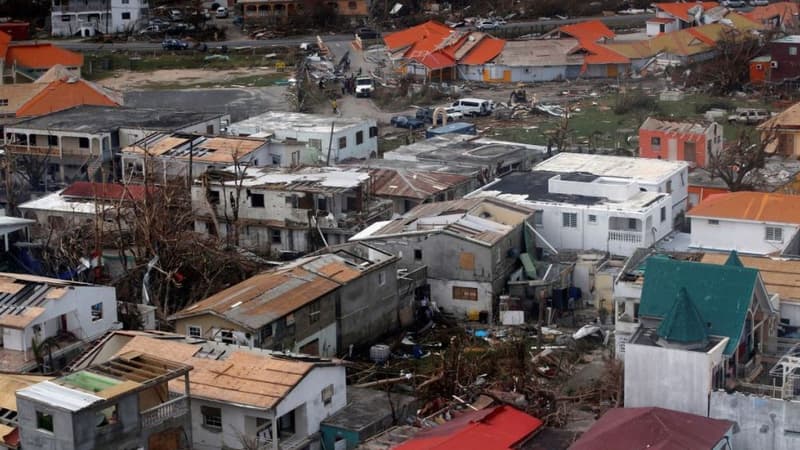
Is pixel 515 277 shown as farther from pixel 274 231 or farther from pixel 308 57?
pixel 308 57

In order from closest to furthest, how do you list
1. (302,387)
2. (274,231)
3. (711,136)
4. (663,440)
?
(663,440), (302,387), (274,231), (711,136)

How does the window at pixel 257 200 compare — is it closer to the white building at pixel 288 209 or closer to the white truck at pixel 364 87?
the white building at pixel 288 209

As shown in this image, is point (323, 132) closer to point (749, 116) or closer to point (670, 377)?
point (749, 116)

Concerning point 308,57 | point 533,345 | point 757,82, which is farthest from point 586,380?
point 308,57

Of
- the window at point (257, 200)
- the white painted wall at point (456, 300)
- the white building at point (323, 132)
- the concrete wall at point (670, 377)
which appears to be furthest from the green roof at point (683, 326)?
the white building at point (323, 132)

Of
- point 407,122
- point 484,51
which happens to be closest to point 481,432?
point 407,122
